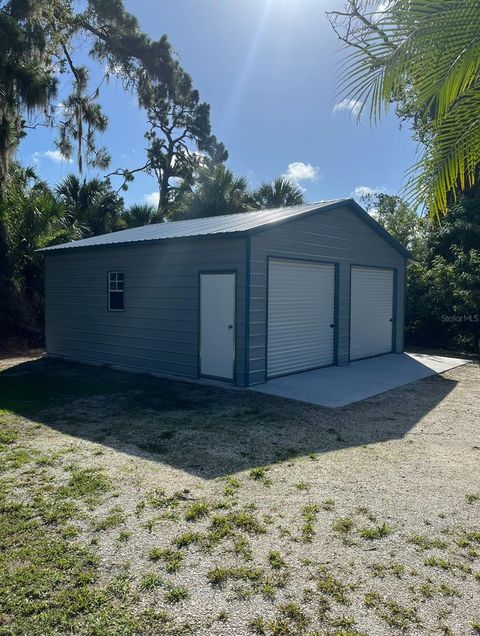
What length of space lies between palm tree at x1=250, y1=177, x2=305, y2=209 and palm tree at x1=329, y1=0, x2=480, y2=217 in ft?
43.6

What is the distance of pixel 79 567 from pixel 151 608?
626 mm

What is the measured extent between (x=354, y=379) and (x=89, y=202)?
494 inches

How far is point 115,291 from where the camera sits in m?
11.1

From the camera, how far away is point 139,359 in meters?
10.5

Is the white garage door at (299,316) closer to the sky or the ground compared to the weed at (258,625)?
closer to the sky

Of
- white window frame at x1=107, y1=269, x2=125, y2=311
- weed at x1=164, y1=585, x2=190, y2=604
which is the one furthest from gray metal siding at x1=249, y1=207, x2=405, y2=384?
weed at x1=164, y1=585, x2=190, y2=604

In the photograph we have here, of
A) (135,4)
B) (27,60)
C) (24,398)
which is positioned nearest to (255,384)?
(24,398)

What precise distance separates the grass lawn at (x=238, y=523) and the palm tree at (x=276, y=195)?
1175cm

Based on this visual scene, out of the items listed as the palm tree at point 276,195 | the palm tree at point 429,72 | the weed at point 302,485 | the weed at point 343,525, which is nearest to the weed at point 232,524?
the weed at point 343,525

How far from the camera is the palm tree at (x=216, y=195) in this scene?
1634 centimetres

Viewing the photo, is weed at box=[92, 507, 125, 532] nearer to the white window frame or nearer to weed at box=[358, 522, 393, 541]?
weed at box=[358, 522, 393, 541]

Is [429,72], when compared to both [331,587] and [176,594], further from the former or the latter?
[176,594]

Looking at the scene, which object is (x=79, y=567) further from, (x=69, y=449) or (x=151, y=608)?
(x=69, y=449)

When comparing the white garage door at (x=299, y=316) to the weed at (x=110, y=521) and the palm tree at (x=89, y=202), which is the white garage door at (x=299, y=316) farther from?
the palm tree at (x=89, y=202)
